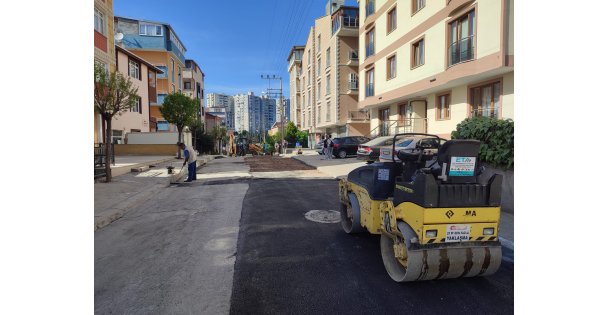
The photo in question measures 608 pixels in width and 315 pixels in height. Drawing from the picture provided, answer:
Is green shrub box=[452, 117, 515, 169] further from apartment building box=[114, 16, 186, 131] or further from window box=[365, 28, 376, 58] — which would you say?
apartment building box=[114, 16, 186, 131]

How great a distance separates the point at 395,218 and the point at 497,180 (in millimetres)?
1056

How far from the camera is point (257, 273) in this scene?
3.73m

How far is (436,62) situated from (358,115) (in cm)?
1823

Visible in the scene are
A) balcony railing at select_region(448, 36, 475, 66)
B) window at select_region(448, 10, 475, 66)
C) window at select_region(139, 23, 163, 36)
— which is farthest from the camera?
window at select_region(139, 23, 163, 36)

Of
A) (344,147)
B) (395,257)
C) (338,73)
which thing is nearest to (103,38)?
(344,147)

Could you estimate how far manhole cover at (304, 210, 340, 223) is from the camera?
6.07 metres

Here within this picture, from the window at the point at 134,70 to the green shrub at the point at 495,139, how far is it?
26.2m

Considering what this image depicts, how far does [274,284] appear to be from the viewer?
346 cm

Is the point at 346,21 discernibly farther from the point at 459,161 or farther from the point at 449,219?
the point at 449,219

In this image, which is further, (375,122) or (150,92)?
(150,92)

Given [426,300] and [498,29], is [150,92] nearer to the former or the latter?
[498,29]

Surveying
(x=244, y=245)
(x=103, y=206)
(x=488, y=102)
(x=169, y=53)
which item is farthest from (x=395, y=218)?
(x=169, y=53)

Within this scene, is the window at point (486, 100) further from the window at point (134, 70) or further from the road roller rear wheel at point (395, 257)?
the window at point (134, 70)

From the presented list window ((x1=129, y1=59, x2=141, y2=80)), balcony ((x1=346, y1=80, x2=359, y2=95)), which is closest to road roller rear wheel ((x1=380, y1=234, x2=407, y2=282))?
window ((x1=129, y1=59, x2=141, y2=80))
